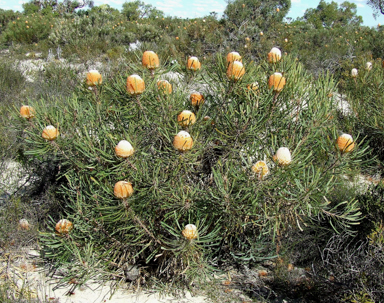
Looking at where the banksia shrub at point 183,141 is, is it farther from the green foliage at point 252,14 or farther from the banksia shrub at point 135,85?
the green foliage at point 252,14

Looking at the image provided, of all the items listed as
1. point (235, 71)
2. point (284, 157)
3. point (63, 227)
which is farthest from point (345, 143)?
point (63, 227)

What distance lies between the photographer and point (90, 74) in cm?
190

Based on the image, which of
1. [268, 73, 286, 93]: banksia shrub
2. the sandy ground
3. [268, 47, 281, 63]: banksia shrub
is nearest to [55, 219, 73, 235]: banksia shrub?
the sandy ground

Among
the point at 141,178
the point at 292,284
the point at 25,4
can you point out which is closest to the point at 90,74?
the point at 141,178

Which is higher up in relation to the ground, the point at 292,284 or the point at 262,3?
the point at 262,3

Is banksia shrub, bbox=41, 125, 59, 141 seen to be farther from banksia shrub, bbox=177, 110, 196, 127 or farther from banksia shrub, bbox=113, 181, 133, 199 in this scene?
banksia shrub, bbox=177, 110, 196, 127

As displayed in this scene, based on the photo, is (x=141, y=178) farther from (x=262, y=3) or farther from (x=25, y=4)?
(x=25, y=4)

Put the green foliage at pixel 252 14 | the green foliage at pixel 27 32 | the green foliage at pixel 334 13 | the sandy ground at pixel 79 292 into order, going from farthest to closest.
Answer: the green foliage at pixel 334 13 → the green foliage at pixel 27 32 → the green foliage at pixel 252 14 → the sandy ground at pixel 79 292

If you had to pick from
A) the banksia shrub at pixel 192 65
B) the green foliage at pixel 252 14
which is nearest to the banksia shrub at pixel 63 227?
the banksia shrub at pixel 192 65

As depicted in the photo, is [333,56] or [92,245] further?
[333,56]

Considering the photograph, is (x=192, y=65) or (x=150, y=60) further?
(x=192, y=65)

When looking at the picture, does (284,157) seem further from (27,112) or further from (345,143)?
(27,112)

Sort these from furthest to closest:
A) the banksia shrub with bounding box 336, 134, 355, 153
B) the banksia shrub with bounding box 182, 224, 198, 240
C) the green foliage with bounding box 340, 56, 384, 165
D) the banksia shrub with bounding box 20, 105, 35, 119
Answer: the green foliage with bounding box 340, 56, 384, 165
the banksia shrub with bounding box 20, 105, 35, 119
the banksia shrub with bounding box 182, 224, 198, 240
the banksia shrub with bounding box 336, 134, 355, 153

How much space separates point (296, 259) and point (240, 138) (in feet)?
4.58
